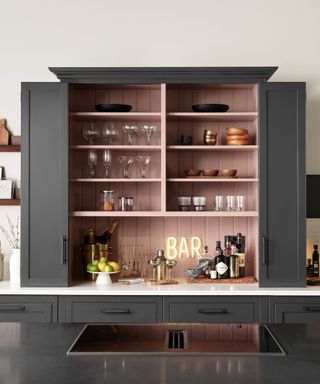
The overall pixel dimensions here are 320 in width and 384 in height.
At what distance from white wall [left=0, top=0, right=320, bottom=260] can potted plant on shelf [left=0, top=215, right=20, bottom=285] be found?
105mm

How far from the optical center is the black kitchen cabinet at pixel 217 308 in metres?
4.13

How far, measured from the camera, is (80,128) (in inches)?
190

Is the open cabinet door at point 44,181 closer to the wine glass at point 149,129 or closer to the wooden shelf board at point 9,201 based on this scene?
the wooden shelf board at point 9,201

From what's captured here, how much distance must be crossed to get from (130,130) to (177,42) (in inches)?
33.6

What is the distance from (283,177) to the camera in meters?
4.30

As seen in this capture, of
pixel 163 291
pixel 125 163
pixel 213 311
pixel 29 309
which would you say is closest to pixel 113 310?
pixel 163 291

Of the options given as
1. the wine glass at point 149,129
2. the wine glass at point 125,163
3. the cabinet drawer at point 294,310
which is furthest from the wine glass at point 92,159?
the cabinet drawer at point 294,310

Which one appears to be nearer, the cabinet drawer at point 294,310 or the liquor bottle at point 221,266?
the cabinet drawer at point 294,310

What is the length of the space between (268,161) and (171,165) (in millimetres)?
853

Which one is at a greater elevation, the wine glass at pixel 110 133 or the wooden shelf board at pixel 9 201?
the wine glass at pixel 110 133

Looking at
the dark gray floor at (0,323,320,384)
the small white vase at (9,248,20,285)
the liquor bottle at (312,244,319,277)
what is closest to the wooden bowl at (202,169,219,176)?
the liquor bottle at (312,244,319,277)

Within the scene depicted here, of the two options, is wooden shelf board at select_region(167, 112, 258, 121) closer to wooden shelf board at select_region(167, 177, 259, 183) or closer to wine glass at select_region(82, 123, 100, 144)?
wooden shelf board at select_region(167, 177, 259, 183)

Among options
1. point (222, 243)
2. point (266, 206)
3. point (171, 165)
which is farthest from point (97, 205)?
point (266, 206)

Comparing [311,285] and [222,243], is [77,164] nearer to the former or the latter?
[222,243]
